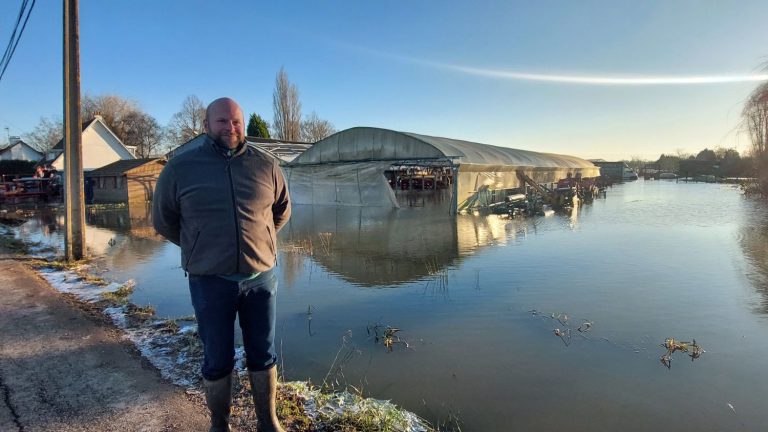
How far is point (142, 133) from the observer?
6269cm

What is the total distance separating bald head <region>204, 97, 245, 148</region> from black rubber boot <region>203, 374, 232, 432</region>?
1438 millimetres

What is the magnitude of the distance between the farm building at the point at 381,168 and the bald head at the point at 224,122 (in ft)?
54.7

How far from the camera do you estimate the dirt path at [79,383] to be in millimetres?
2980

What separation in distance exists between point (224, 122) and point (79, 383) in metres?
2.74

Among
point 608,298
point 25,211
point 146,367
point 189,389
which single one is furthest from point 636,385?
point 25,211

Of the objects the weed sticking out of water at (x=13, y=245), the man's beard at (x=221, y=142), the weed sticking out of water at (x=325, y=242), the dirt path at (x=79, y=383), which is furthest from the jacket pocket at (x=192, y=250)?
the weed sticking out of water at (x=13, y=245)

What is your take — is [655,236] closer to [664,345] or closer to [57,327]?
[664,345]

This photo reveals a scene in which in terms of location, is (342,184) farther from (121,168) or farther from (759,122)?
(759,122)

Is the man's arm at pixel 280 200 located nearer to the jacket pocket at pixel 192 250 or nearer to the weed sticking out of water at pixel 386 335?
the jacket pocket at pixel 192 250

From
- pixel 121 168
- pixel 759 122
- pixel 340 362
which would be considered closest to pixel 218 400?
pixel 340 362

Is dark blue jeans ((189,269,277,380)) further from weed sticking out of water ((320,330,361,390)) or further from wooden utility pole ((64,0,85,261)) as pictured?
wooden utility pole ((64,0,85,261))

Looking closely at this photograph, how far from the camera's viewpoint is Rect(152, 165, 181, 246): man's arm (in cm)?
241

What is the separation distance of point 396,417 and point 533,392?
139cm

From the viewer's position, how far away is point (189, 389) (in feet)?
11.4
